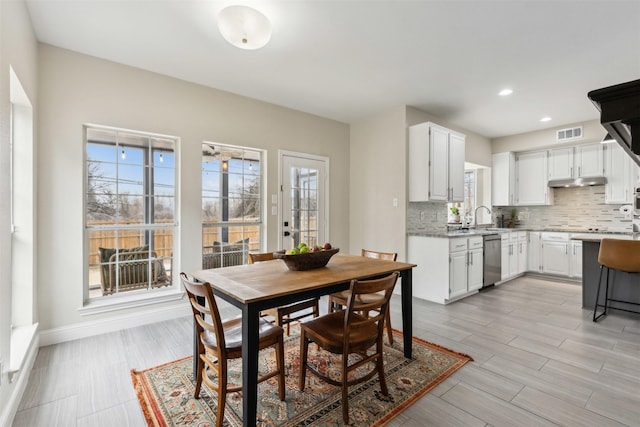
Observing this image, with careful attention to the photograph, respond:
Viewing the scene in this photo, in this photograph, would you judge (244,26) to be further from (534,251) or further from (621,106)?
(534,251)

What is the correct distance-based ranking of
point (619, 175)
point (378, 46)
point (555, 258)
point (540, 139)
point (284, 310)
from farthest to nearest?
point (540, 139), point (555, 258), point (619, 175), point (378, 46), point (284, 310)

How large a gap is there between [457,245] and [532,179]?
9.99 feet

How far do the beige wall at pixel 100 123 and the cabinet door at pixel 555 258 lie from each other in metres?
4.98

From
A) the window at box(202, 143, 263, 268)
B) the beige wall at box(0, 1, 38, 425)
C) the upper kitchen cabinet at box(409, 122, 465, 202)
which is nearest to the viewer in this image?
the beige wall at box(0, 1, 38, 425)

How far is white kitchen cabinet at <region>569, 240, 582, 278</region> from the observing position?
5.16 meters

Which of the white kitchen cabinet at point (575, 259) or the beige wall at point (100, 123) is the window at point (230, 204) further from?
the white kitchen cabinet at point (575, 259)

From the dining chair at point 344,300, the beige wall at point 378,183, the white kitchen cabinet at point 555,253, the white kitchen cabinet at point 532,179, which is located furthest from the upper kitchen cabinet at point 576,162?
the dining chair at point 344,300

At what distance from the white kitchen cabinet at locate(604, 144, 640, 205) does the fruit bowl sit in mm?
5448

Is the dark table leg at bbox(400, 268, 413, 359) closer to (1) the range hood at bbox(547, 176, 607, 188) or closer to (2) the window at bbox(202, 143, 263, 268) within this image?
(2) the window at bbox(202, 143, 263, 268)

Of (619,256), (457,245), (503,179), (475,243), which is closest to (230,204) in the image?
(457,245)

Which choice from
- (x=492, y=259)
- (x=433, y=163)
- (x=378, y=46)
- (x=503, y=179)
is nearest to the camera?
(x=378, y=46)

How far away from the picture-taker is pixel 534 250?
5.74 m

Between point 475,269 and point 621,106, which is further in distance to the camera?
point 475,269

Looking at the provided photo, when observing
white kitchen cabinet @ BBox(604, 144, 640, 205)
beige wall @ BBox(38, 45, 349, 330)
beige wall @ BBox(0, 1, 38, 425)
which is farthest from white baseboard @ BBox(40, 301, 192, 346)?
white kitchen cabinet @ BBox(604, 144, 640, 205)
